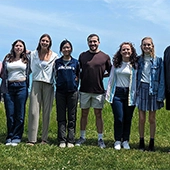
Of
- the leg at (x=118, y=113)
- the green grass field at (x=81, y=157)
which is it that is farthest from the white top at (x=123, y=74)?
the green grass field at (x=81, y=157)

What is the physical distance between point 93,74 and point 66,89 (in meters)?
0.65

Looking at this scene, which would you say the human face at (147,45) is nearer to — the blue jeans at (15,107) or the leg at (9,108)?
the blue jeans at (15,107)

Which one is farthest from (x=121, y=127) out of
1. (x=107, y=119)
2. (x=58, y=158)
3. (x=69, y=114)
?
(x=107, y=119)

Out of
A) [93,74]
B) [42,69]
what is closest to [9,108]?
[42,69]

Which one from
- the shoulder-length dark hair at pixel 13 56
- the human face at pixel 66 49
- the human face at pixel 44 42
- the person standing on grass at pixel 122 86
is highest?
the human face at pixel 44 42

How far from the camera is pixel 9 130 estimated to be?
780 centimetres

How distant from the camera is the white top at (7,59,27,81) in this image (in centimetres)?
751

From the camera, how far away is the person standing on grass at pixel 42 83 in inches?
298

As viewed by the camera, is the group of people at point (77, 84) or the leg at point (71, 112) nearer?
the group of people at point (77, 84)

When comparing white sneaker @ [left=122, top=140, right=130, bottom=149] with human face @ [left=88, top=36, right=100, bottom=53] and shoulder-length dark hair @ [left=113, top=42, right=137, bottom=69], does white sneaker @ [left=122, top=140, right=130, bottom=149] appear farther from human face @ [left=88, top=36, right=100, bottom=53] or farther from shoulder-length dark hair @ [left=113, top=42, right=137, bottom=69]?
human face @ [left=88, top=36, right=100, bottom=53]

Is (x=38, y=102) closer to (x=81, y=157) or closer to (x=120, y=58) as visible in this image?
(x=81, y=157)

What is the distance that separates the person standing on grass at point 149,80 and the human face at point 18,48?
2522 millimetres

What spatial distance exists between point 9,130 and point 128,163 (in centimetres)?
286

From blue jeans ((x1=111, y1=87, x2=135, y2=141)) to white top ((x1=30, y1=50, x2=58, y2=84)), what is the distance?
1.45 metres
